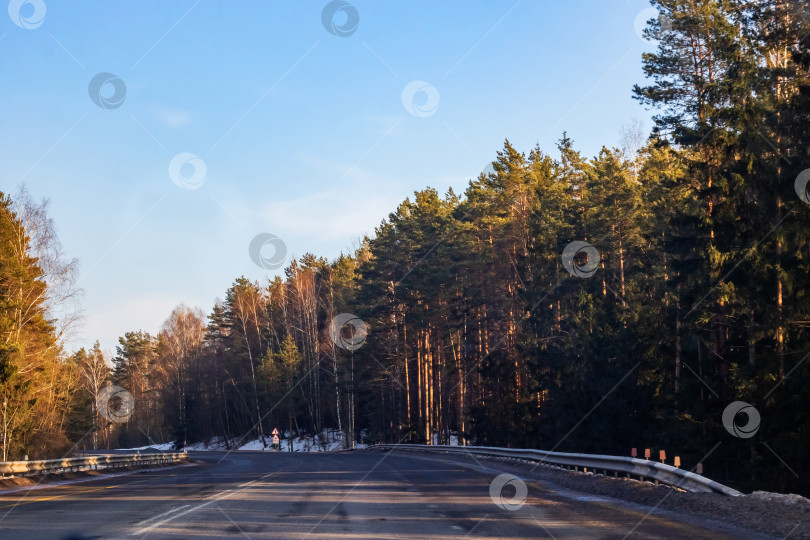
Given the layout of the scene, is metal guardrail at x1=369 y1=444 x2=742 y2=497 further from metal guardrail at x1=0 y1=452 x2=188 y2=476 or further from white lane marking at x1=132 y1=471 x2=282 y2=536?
metal guardrail at x1=0 y1=452 x2=188 y2=476

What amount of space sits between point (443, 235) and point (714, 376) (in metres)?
32.4

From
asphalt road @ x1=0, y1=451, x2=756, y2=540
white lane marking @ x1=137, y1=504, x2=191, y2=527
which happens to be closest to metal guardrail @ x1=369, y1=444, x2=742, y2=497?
asphalt road @ x1=0, y1=451, x2=756, y2=540

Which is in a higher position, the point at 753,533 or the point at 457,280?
the point at 457,280

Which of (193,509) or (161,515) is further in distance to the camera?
(193,509)

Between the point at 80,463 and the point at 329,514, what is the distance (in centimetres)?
1858

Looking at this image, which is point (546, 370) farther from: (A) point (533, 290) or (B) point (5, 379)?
(B) point (5, 379)

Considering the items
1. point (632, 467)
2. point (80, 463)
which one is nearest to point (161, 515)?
point (632, 467)

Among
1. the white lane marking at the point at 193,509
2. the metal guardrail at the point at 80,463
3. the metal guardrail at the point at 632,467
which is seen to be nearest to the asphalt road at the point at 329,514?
the white lane marking at the point at 193,509

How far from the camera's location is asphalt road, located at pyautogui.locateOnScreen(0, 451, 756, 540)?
10156mm

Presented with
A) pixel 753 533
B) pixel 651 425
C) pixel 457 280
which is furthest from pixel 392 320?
pixel 753 533

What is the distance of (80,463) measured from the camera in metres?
27.3

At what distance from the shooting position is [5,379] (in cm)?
3030

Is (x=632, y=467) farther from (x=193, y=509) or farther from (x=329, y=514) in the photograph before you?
(x=193, y=509)

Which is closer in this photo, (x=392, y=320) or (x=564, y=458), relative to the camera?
(x=564, y=458)
